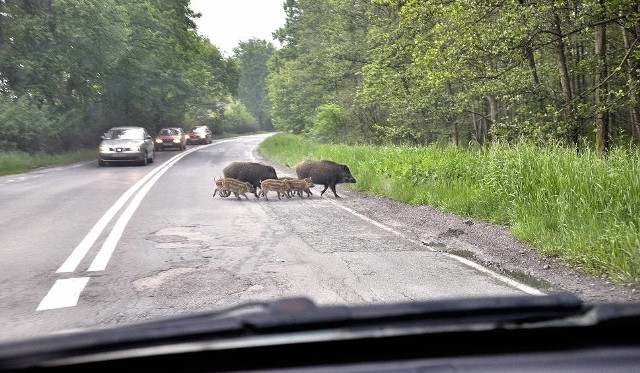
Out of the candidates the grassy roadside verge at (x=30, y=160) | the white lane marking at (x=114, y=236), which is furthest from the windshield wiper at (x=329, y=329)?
the grassy roadside verge at (x=30, y=160)

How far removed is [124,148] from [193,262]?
782 inches

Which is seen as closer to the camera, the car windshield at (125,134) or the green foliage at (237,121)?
the car windshield at (125,134)

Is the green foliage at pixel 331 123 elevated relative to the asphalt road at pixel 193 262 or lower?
elevated

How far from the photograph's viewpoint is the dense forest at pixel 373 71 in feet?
50.4

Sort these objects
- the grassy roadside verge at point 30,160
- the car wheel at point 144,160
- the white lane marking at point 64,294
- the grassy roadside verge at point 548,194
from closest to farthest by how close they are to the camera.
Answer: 1. the white lane marking at point 64,294
2. the grassy roadside verge at point 548,194
3. the grassy roadside verge at point 30,160
4. the car wheel at point 144,160

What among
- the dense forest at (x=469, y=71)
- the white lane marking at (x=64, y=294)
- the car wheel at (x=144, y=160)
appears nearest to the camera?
the white lane marking at (x=64, y=294)

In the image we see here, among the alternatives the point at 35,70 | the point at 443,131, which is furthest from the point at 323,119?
the point at 35,70

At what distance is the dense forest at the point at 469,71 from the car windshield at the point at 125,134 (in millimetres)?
9924

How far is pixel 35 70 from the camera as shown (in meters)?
29.2

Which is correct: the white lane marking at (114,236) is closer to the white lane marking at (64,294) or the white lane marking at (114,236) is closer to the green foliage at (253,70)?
the white lane marking at (64,294)

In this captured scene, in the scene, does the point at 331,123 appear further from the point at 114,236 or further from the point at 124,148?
the point at 114,236

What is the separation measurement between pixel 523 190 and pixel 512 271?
13.2 feet

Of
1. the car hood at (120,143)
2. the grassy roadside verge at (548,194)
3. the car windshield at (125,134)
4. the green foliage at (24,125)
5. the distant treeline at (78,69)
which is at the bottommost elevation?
the grassy roadside verge at (548,194)

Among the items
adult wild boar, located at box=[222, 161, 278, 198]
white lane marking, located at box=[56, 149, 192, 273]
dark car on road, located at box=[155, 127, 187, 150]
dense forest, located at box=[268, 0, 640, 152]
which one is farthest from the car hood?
dark car on road, located at box=[155, 127, 187, 150]
